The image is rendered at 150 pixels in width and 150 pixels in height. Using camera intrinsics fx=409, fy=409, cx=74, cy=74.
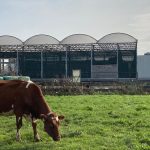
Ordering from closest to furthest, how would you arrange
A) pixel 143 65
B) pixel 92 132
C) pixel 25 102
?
pixel 25 102 → pixel 92 132 → pixel 143 65

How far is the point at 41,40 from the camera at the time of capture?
2346 inches

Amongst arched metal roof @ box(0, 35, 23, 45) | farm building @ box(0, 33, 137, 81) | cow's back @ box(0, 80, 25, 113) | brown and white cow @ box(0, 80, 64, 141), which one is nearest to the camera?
brown and white cow @ box(0, 80, 64, 141)

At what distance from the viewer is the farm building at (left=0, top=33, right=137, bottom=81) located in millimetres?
54562

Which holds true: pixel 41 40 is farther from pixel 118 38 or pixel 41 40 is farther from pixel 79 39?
pixel 118 38

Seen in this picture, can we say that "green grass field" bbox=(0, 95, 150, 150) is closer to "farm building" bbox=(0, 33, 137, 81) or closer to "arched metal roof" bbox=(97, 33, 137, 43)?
"farm building" bbox=(0, 33, 137, 81)

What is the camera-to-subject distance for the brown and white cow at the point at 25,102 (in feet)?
32.5

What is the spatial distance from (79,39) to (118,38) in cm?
581

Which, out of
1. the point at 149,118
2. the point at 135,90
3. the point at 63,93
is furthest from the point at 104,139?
the point at 135,90

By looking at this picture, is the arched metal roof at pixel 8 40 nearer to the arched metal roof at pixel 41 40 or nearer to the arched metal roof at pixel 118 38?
the arched metal roof at pixel 41 40

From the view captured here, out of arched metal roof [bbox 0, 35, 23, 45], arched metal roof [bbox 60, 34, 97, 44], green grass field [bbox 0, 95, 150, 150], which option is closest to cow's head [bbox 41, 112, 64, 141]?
green grass field [bbox 0, 95, 150, 150]

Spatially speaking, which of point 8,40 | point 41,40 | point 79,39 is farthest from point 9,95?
point 8,40

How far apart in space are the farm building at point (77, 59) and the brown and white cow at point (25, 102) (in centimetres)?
4285

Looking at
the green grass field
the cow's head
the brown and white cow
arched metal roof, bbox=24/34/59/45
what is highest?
arched metal roof, bbox=24/34/59/45

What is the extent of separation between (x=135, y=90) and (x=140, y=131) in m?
17.9
